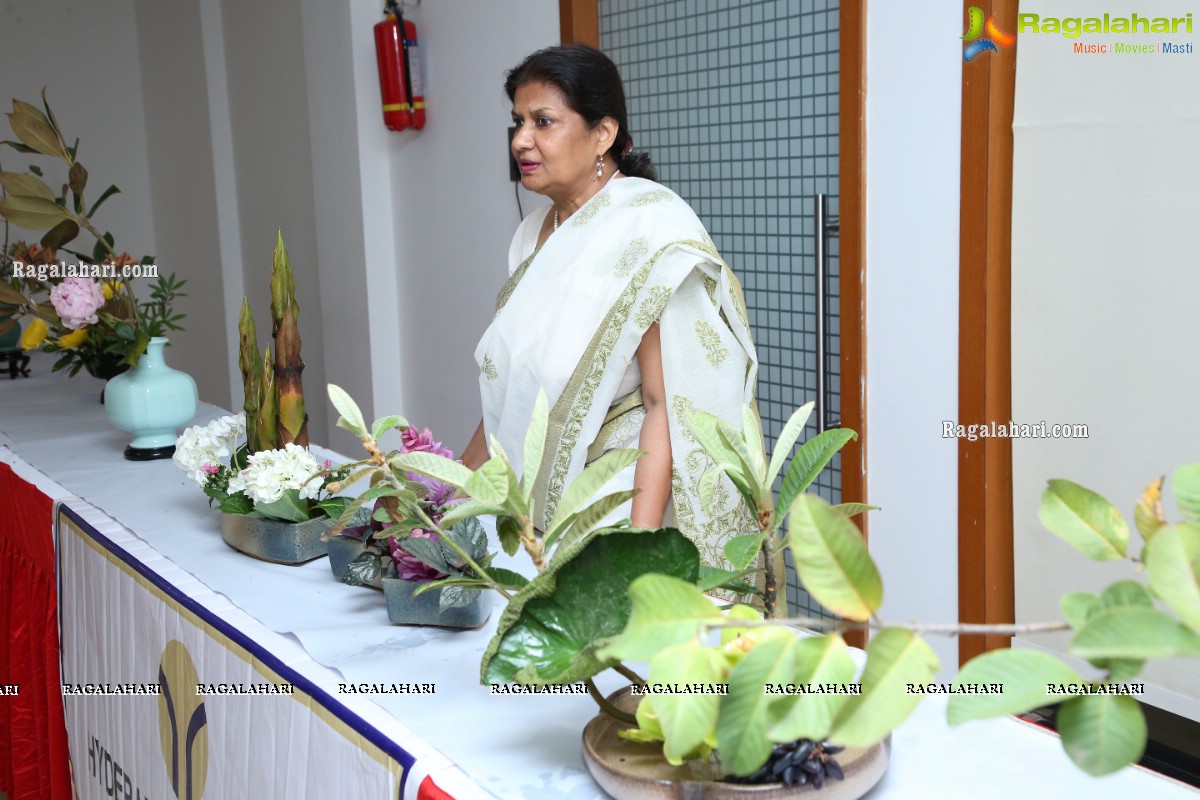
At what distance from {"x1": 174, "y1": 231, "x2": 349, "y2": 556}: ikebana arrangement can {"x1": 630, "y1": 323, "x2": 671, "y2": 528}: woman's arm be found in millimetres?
491

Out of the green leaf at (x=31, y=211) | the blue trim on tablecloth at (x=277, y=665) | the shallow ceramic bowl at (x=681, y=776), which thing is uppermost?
the green leaf at (x=31, y=211)

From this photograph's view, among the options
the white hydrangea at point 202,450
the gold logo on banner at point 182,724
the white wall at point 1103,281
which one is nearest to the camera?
the gold logo on banner at point 182,724

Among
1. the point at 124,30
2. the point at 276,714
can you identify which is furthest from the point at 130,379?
the point at 124,30

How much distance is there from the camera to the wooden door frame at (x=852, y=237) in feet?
7.13

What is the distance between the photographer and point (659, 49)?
2.80 m

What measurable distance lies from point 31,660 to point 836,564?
1870 mm

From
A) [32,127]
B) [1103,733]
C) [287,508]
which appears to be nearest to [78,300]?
[32,127]

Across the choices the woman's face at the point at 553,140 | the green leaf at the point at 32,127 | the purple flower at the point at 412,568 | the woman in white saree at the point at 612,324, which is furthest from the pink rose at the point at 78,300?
the purple flower at the point at 412,568

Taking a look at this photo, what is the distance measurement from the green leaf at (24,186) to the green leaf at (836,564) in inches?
78.3

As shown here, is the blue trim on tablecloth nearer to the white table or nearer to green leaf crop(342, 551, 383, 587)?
the white table

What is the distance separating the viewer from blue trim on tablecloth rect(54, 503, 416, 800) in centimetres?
95

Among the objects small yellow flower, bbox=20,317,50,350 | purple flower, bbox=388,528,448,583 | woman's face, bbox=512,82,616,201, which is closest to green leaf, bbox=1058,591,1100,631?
purple flower, bbox=388,528,448,583

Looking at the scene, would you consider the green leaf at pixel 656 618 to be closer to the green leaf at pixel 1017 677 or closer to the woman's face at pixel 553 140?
the green leaf at pixel 1017 677

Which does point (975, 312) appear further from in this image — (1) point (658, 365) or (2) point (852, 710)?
(2) point (852, 710)
